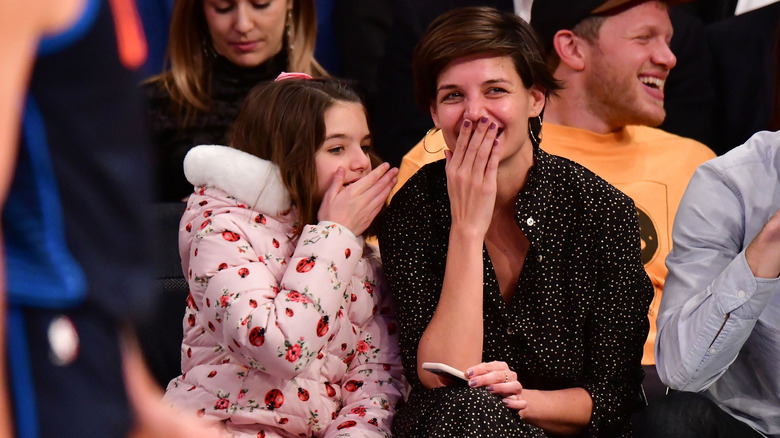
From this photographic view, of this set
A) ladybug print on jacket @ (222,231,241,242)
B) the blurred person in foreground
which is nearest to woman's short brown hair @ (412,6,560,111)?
ladybug print on jacket @ (222,231,241,242)

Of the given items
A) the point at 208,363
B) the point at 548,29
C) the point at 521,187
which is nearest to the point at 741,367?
the point at 521,187

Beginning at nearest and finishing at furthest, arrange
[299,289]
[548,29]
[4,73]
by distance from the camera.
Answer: [4,73] → [299,289] → [548,29]

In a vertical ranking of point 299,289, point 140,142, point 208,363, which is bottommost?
point 208,363

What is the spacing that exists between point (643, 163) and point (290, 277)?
1.23m

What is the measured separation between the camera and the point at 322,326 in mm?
1650

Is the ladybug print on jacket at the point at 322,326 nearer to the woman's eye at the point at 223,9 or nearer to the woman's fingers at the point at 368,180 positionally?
the woman's fingers at the point at 368,180

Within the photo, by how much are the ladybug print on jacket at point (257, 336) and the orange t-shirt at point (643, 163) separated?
0.79 metres

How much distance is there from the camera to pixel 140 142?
1.46ft

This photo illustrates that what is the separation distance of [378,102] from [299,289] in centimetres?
127

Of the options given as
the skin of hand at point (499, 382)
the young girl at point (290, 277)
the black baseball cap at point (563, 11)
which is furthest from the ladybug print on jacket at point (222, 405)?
the black baseball cap at point (563, 11)

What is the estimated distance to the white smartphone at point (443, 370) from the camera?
162 centimetres

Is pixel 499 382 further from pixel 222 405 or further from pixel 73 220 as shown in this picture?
pixel 73 220

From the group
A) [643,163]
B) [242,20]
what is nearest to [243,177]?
[242,20]

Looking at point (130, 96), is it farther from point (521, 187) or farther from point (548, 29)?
point (548, 29)
